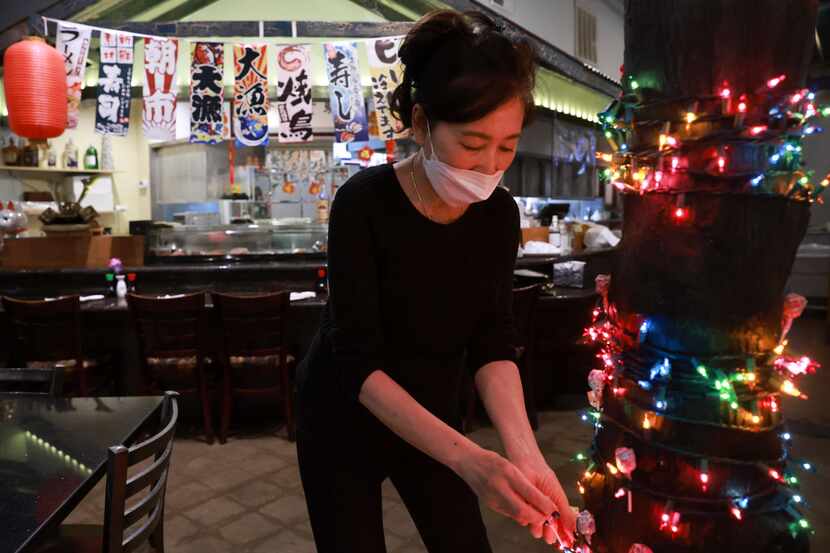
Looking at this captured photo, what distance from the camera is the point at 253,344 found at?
5051mm

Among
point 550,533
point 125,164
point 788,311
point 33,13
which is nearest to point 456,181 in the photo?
point 550,533

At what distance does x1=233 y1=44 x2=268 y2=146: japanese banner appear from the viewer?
682cm

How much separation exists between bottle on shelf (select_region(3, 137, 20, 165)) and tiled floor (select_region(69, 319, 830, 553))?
275 inches

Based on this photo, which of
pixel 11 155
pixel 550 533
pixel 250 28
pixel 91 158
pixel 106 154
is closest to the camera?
pixel 550 533

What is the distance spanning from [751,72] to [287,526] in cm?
328

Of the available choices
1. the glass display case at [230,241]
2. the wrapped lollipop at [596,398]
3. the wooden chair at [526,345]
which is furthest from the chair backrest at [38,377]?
the glass display case at [230,241]

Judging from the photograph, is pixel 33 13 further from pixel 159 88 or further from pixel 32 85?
pixel 32 85

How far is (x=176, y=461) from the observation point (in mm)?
4637

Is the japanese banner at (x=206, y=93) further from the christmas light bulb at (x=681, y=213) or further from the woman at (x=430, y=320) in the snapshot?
the christmas light bulb at (x=681, y=213)

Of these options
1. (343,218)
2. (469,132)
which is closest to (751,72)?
(469,132)

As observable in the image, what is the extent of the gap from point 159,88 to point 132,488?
19.6ft

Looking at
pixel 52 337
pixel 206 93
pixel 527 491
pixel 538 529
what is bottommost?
pixel 52 337

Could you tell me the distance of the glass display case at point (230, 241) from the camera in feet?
21.2

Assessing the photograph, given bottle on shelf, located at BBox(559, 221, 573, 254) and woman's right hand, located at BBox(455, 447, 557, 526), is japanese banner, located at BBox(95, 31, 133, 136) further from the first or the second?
woman's right hand, located at BBox(455, 447, 557, 526)
